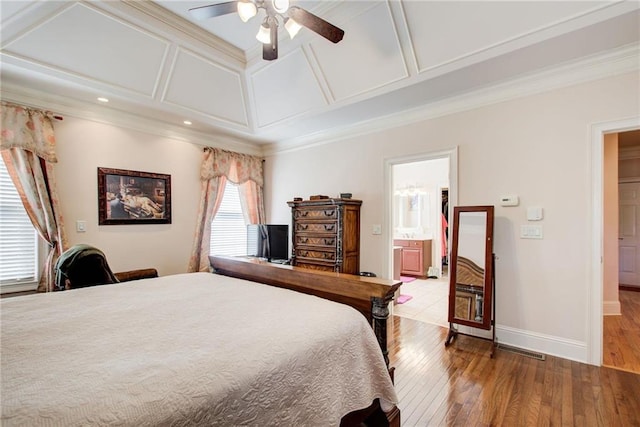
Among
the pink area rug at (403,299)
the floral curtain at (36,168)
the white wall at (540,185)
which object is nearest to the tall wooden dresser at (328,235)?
the pink area rug at (403,299)

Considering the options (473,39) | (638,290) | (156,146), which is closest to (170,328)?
(473,39)

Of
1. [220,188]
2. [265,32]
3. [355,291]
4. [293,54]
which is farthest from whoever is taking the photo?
[220,188]

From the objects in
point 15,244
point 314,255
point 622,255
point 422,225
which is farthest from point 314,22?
point 622,255

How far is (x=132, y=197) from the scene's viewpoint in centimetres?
383

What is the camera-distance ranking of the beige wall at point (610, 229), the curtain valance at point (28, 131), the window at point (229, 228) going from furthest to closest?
the window at point (229, 228), the beige wall at point (610, 229), the curtain valance at point (28, 131)

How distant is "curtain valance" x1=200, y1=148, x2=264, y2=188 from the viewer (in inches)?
179

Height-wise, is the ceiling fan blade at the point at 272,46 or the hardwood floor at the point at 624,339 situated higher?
the ceiling fan blade at the point at 272,46

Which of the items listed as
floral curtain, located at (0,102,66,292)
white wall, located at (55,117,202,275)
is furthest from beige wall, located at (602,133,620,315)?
floral curtain, located at (0,102,66,292)

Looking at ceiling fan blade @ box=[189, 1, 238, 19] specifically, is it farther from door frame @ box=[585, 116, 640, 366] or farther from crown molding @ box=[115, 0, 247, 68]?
door frame @ box=[585, 116, 640, 366]

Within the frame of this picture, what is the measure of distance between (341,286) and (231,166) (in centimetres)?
363

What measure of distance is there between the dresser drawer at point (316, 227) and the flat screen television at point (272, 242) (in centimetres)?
26

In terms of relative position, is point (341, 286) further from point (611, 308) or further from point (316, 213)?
point (611, 308)

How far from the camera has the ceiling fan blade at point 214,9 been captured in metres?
2.02

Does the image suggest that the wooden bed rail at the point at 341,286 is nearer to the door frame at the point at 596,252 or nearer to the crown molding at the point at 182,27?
the door frame at the point at 596,252
